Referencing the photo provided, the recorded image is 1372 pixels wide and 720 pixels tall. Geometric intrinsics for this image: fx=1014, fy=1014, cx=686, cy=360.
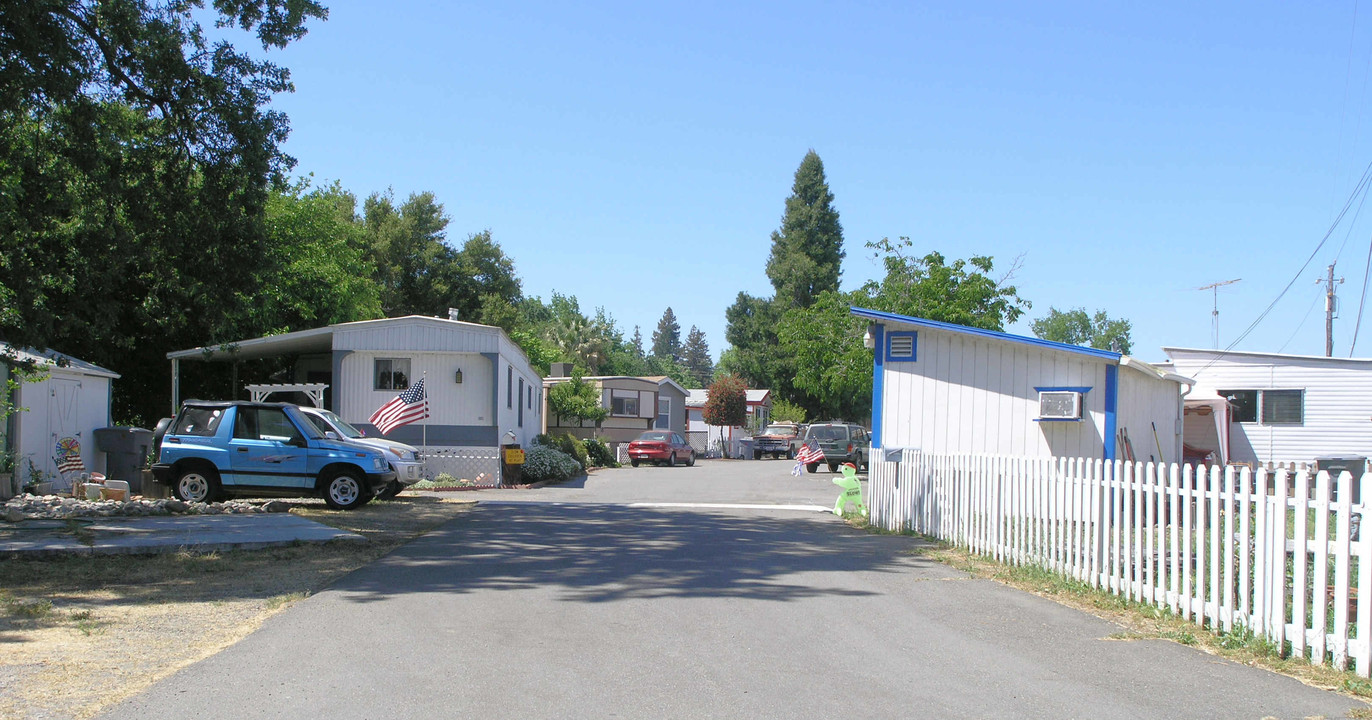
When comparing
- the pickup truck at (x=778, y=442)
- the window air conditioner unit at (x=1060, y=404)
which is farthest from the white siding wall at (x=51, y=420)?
the pickup truck at (x=778, y=442)

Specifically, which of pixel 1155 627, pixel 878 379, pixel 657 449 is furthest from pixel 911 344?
pixel 657 449

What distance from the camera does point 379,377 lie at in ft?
81.5

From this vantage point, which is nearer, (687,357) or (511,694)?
(511,694)

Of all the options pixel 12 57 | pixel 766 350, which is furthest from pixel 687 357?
pixel 12 57

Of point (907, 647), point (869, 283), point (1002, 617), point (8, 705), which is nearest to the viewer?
point (8, 705)

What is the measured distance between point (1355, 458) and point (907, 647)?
20.1 meters

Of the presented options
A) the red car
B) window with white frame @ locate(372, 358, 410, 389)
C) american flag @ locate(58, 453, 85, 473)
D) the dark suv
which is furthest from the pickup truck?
american flag @ locate(58, 453, 85, 473)

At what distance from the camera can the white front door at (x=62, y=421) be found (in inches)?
704

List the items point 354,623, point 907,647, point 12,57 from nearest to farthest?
1. point 907,647
2. point 354,623
3. point 12,57

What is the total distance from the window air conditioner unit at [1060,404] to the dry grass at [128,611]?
9183 millimetres

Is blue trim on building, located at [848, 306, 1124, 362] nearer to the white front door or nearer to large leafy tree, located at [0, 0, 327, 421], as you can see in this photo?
large leafy tree, located at [0, 0, 327, 421]

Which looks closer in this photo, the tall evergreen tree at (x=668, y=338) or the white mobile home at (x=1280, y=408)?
the white mobile home at (x=1280, y=408)

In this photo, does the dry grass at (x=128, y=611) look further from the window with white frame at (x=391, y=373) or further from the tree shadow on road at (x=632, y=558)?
the window with white frame at (x=391, y=373)

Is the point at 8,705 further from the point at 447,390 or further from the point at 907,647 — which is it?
the point at 447,390
